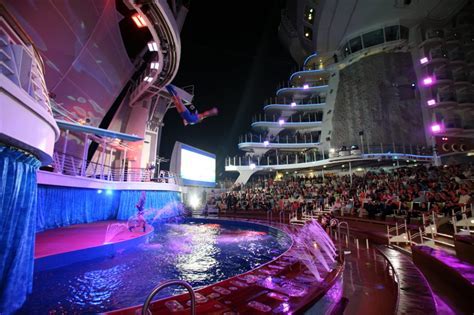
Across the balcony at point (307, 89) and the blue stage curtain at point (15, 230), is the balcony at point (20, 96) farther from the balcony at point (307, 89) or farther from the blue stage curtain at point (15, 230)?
the balcony at point (307, 89)

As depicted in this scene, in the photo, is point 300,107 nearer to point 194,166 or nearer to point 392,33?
point 392,33

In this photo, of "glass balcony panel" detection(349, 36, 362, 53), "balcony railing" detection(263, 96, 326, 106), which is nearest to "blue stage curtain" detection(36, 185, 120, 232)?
"balcony railing" detection(263, 96, 326, 106)

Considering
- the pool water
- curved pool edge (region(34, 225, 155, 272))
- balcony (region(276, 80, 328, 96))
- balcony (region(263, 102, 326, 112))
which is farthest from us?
balcony (region(276, 80, 328, 96))

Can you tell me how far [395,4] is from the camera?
26.4m

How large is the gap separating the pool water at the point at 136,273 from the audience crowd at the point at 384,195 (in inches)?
246

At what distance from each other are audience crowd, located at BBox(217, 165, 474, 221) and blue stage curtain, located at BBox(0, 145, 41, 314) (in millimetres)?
11093

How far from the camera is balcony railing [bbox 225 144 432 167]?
24281 mm

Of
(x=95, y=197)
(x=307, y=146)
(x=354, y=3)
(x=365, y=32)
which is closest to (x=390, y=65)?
(x=365, y=32)

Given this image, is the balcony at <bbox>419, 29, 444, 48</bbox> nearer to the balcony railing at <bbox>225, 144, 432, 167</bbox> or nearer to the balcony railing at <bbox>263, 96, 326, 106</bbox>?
the balcony railing at <bbox>225, 144, 432, 167</bbox>

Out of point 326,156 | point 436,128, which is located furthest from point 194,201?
point 436,128

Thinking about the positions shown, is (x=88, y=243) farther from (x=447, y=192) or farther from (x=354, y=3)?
(x=354, y=3)

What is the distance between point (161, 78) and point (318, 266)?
755 inches

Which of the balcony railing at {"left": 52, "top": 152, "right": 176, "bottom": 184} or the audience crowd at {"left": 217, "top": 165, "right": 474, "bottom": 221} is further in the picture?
the balcony railing at {"left": 52, "top": 152, "right": 176, "bottom": 184}

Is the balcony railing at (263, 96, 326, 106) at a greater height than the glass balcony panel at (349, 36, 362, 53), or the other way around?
the glass balcony panel at (349, 36, 362, 53)
